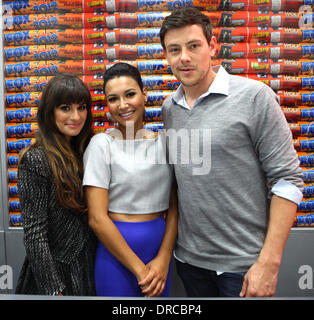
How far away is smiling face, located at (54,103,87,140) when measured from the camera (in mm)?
1279

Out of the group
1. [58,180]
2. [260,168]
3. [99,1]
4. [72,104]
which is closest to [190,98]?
[260,168]

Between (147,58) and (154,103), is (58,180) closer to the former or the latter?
(154,103)

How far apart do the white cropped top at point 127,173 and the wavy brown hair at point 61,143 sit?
8cm

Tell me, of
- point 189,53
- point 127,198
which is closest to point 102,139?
point 127,198

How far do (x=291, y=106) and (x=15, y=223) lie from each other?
7.09ft

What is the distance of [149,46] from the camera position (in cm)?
186

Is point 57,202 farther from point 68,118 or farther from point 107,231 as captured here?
point 68,118

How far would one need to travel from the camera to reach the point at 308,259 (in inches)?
75.2

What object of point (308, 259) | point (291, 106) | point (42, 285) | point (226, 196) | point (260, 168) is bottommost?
point (308, 259)

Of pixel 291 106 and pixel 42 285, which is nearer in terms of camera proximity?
pixel 42 285

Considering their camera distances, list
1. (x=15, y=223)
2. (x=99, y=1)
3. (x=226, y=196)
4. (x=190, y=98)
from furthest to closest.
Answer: (x=15, y=223) → (x=99, y=1) → (x=190, y=98) → (x=226, y=196)

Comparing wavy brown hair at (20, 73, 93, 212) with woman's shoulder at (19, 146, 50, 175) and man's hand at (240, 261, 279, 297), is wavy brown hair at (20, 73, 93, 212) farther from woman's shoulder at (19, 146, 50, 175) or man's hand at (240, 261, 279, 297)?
man's hand at (240, 261, 279, 297)

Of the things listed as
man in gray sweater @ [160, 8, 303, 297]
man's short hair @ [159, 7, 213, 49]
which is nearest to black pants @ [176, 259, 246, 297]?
man in gray sweater @ [160, 8, 303, 297]

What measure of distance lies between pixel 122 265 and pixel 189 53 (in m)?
1.01
